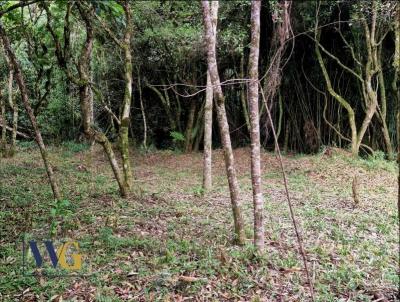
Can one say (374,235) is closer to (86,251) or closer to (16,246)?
(86,251)

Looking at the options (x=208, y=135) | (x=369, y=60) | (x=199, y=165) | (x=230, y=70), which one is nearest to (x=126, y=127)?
(x=208, y=135)

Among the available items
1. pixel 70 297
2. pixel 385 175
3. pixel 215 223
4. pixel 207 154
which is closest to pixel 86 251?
pixel 70 297

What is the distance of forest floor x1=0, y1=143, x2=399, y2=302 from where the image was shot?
3439 mm

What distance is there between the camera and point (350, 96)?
11641 millimetres

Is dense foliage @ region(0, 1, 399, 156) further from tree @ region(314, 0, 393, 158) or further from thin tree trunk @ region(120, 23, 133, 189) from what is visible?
thin tree trunk @ region(120, 23, 133, 189)

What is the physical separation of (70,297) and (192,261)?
1220mm

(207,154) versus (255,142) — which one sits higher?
(255,142)

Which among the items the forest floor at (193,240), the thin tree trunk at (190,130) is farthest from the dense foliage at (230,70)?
the forest floor at (193,240)

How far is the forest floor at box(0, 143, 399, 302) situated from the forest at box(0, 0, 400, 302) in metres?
0.02

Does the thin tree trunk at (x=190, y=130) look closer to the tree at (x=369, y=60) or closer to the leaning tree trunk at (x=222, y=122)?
the tree at (x=369, y=60)

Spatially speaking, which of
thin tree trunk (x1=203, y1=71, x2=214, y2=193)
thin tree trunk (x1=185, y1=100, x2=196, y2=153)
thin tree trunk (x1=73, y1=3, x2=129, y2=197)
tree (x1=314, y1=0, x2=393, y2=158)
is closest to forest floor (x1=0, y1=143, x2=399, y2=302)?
thin tree trunk (x1=203, y1=71, x2=214, y2=193)

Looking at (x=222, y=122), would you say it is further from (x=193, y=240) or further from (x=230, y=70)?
(x=230, y=70)

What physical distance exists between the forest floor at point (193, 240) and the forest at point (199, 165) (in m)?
0.02

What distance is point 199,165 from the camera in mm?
10625
